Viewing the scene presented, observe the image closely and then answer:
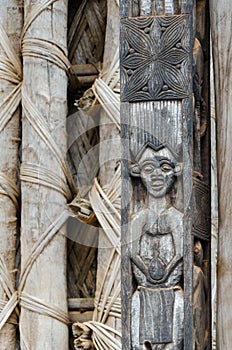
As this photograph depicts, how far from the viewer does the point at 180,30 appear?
4348 mm

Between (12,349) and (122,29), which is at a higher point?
(122,29)

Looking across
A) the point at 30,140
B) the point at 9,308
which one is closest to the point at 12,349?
the point at 9,308

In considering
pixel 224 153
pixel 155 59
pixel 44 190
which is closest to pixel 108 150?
pixel 44 190

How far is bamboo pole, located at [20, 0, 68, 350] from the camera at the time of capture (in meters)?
5.34

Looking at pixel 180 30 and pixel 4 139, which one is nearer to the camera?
pixel 180 30

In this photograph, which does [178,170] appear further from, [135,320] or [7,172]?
[7,172]

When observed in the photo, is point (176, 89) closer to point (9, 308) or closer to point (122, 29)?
point (122, 29)

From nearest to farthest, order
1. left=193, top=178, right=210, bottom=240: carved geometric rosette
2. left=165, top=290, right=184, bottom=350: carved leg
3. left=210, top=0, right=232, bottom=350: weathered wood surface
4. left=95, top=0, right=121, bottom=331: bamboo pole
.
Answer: left=165, top=290, right=184, bottom=350: carved leg, left=193, top=178, right=210, bottom=240: carved geometric rosette, left=210, top=0, right=232, bottom=350: weathered wood surface, left=95, top=0, right=121, bottom=331: bamboo pole

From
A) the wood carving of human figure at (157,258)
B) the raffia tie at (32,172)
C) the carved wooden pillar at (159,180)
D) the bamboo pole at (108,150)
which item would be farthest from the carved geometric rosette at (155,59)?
the raffia tie at (32,172)

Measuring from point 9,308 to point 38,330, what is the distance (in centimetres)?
13

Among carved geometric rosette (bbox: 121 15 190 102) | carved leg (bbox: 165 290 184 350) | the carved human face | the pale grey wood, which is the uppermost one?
carved geometric rosette (bbox: 121 15 190 102)

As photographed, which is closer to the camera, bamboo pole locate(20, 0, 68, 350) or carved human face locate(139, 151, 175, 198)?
carved human face locate(139, 151, 175, 198)

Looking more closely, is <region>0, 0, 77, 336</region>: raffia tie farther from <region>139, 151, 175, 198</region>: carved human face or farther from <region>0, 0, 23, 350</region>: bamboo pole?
<region>139, 151, 175, 198</region>: carved human face

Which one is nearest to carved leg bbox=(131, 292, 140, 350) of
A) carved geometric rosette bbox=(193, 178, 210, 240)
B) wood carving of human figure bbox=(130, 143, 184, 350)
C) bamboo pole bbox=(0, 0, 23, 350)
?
wood carving of human figure bbox=(130, 143, 184, 350)
